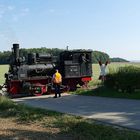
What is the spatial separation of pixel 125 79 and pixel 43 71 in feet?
24.0

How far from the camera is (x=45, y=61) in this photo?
2941 cm

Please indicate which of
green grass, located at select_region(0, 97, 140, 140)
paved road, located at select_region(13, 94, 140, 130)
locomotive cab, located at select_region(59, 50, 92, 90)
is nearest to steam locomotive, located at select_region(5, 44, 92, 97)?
locomotive cab, located at select_region(59, 50, 92, 90)

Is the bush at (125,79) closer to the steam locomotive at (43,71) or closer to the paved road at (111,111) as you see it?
the paved road at (111,111)

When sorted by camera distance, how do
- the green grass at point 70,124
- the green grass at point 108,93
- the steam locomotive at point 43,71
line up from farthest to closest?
the steam locomotive at point 43,71 → the green grass at point 108,93 → the green grass at point 70,124

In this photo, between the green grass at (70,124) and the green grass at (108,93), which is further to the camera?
the green grass at (108,93)

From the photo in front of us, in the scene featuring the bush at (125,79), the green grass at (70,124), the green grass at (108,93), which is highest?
the bush at (125,79)

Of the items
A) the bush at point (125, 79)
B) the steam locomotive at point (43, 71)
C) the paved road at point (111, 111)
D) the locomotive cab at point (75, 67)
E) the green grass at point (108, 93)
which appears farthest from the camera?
the locomotive cab at point (75, 67)

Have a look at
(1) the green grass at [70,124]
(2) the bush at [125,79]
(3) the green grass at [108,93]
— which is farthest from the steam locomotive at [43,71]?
(1) the green grass at [70,124]

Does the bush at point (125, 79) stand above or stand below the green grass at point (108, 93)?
above

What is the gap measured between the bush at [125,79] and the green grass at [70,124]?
7.30 metres

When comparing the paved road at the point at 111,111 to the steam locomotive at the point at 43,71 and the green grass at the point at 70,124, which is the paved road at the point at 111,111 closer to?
the green grass at the point at 70,124

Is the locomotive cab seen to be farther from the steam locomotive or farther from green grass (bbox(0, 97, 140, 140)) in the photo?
green grass (bbox(0, 97, 140, 140))

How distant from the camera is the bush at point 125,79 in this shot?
74.8 ft

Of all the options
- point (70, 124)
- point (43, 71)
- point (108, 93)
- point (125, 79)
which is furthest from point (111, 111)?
point (43, 71)
